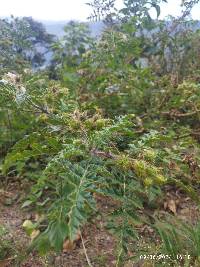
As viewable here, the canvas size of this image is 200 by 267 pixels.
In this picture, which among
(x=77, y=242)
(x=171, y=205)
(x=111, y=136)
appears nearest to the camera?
(x=111, y=136)

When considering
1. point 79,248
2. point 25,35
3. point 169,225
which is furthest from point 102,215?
point 25,35

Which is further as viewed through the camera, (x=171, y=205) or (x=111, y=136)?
(x=171, y=205)

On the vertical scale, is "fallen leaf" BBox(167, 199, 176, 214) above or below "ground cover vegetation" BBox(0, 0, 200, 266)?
below

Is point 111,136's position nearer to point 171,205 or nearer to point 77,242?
point 77,242

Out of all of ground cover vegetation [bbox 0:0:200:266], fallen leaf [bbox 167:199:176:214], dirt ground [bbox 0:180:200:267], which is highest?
ground cover vegetation [bbox 0:0:200:266]

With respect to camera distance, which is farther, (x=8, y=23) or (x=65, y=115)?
(x=8, y=23)

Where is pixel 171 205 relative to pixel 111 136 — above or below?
below

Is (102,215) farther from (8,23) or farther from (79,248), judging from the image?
(8,23)

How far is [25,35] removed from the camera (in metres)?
4.95

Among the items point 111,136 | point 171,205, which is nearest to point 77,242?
point 171,205

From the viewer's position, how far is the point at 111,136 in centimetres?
216

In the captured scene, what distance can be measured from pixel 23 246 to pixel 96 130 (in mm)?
1024

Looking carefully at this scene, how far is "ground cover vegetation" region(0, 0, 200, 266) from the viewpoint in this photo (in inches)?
82.2

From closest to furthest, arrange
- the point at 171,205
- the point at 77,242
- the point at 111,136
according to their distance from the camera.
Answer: the point at 111,136
the point at 77,242
the point at 171,205
